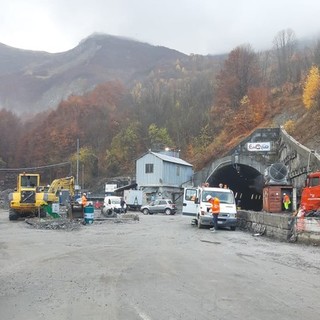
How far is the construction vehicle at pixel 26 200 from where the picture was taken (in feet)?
102

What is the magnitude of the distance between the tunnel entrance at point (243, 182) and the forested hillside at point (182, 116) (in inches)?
275

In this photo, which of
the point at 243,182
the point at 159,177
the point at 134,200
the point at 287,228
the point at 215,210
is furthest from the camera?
the point at 159,177

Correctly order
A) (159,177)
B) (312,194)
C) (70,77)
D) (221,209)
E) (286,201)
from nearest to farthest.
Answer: (312,194) < (221,209) < (286,201) < (159,177) < (70,77)

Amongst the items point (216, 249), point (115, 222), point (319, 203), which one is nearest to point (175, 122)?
point (115, 222)

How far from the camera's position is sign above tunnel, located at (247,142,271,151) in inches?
1923

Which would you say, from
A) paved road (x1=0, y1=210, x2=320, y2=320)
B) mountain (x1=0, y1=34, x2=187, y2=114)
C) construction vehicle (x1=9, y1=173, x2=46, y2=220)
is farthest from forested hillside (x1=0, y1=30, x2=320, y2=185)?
mountain (x1=0, y1=34, x2=187, y2=114)

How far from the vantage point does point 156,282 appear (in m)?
8.92

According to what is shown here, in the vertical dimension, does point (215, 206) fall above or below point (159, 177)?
below

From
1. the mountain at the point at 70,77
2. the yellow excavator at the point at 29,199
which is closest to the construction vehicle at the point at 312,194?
the yellow excavator at the point at 29,199

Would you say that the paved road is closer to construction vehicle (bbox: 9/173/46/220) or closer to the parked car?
construction vehicle (bbox: 9/173/46/220)

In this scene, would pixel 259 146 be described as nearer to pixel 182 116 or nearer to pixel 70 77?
pixel 182 116

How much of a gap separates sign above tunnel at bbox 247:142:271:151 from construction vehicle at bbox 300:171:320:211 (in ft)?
84.1

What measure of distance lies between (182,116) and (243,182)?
40462 mm

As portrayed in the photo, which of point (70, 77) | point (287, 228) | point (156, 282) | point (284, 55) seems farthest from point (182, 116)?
point (70, 77)
